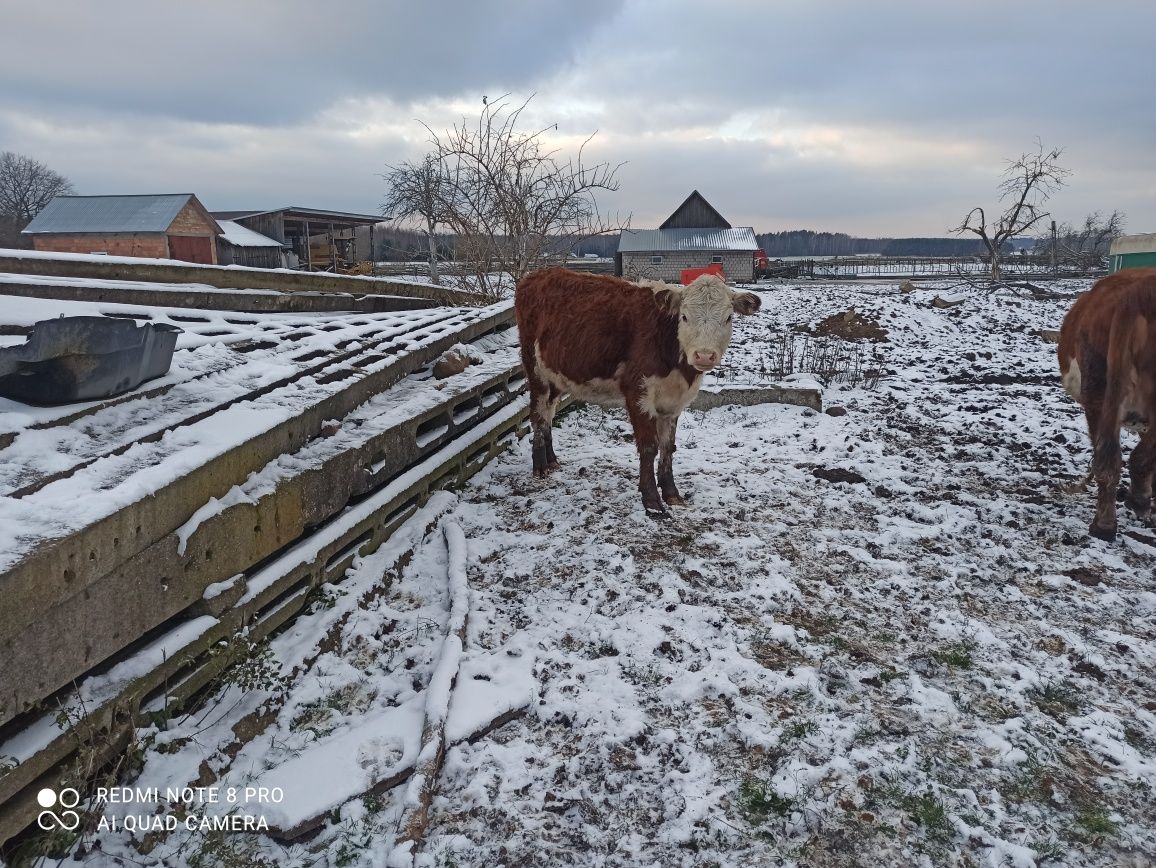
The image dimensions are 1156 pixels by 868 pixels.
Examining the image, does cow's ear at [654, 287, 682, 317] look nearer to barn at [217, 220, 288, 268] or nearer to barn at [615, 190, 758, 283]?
barn at [217, 220, 288, 268]

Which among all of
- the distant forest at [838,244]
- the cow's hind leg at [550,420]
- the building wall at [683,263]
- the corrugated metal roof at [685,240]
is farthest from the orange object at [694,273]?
the distant forest at [838,244]

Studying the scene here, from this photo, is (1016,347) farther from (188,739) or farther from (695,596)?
(188,739)

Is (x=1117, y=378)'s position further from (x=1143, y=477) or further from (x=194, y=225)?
(x=194, y=225)

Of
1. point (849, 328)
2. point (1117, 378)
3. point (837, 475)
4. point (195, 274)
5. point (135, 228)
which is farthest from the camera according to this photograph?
point (135, 228)

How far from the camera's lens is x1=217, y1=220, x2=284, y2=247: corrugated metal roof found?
2930cm

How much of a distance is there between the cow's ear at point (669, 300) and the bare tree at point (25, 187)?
65630mm

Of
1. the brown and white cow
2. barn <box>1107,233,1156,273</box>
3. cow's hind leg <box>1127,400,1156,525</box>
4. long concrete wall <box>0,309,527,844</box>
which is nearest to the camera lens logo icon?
long concrete wall <box>0,309,527,844</box>

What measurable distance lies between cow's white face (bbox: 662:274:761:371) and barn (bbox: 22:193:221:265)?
28.4 meters

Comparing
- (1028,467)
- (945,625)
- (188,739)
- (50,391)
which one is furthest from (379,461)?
(1028,467)

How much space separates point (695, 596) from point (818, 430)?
4126 millimetres

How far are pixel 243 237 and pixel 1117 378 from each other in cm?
3279

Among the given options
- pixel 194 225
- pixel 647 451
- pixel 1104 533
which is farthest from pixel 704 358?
pixel 194 225

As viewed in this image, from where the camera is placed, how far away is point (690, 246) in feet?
135

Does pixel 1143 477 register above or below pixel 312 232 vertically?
below
